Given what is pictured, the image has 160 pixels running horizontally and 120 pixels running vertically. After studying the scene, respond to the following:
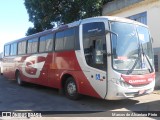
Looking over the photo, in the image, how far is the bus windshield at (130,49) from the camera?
339 inches

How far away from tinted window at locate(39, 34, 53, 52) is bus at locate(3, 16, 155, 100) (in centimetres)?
17

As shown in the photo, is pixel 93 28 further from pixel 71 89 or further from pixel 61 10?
pixel 61 10

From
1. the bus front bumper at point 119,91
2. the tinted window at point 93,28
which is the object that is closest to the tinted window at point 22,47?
the tinted window at point 93,28

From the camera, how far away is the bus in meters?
8.55

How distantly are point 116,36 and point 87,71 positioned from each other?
1.60 metres

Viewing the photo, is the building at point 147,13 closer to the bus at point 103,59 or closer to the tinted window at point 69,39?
the bus at point 103,59

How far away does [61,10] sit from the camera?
21297 mm

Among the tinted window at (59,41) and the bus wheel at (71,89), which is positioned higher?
the tinted window at (59,41)

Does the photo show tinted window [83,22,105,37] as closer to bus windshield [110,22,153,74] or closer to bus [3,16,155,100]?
bus [3,16,155,100]

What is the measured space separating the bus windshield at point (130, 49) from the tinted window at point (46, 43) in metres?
3.99

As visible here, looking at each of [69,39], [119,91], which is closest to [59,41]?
[69,39]

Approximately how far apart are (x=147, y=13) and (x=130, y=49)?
6856mm

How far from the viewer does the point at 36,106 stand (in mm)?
9422

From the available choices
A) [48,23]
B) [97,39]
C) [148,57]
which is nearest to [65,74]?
[97,39]
